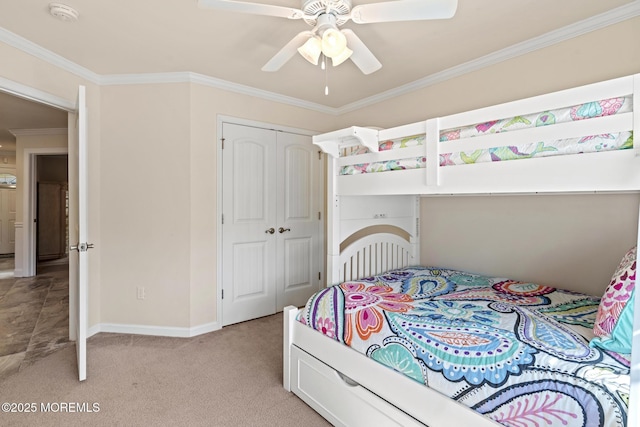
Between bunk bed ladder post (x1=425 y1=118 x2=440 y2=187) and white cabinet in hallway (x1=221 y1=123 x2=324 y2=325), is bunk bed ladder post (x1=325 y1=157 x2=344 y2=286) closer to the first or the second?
bunk bed ladder post (x1=425 y1=118 x2=440 y2=187)

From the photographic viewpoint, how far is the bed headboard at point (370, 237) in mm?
2314

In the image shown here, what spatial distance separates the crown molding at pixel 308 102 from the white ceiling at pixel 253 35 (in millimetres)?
11

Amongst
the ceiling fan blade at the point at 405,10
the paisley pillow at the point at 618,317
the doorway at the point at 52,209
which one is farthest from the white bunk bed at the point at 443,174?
the doorway at the point at 52,209

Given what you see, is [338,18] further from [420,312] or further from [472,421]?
[472,421]

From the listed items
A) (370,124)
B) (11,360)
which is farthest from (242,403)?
(370,124)

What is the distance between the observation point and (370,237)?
2.57 m

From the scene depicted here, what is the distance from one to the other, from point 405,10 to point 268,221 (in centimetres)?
237

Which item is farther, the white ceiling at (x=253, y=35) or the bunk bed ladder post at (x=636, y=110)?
the white ceiling at (x=253, y=35)

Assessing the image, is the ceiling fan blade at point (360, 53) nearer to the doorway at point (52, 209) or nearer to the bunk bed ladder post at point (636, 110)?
the bunk bed ladder post at point (636, 110)

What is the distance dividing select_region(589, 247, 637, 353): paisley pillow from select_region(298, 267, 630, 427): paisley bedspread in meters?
0.04

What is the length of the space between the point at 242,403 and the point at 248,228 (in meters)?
1.66

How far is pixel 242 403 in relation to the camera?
6.31ft

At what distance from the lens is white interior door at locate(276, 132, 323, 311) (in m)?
3.47

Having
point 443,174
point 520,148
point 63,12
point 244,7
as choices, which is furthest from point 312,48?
point 63,12
